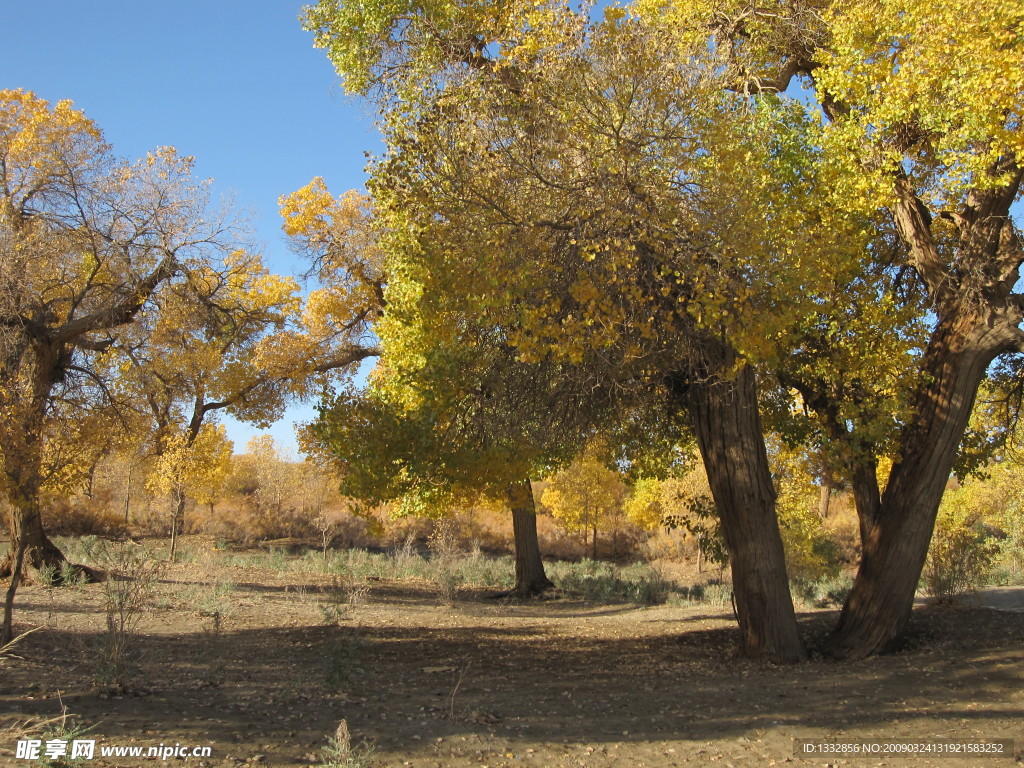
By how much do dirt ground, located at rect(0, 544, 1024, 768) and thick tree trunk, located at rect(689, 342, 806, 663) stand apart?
0.35m

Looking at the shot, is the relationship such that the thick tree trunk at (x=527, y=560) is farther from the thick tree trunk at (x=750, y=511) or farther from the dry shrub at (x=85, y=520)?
the dry shrub at (x=85, y=520)

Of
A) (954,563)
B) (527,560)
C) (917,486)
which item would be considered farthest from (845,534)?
(917,486)

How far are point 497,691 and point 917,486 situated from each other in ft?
15.3

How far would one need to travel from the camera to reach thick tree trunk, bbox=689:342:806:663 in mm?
7574

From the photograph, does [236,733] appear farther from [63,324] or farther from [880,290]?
[63,324]

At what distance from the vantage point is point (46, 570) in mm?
11250

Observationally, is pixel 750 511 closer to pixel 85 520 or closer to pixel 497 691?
pixel 497 691

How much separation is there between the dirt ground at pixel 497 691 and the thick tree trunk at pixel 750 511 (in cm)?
35

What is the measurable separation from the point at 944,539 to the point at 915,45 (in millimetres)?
7391

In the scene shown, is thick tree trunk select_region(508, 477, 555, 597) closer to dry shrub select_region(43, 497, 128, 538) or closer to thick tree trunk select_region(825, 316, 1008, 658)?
thick tree trunk select_region(825, 316, 1008, 658)

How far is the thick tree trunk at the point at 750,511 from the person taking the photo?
7.57m

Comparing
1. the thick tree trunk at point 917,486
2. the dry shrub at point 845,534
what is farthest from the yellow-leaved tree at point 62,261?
the dry shrub at point 845,534

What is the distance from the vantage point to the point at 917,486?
302 inches

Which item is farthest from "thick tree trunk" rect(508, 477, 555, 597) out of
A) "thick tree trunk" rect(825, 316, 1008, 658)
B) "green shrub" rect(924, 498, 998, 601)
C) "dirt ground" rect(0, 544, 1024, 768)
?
"thick tree trunk" rect(825, 316, 1008, 658)
